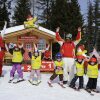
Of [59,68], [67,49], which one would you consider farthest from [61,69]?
[67,49]

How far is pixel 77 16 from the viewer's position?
45375 millimetres

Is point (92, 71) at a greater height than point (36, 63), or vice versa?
point (36, 63)

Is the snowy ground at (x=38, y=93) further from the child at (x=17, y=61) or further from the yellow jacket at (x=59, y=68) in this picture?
the yellow jacket at (x=59, y=68)

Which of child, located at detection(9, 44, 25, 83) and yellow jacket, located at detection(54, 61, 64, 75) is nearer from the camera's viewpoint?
yellow jacket, located at detection(54, 61, 64, 75)

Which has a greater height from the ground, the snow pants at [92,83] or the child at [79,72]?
the child at [79,72]

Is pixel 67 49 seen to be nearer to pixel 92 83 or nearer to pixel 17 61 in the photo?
pixel 92 83

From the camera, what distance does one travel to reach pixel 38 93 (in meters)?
12.2

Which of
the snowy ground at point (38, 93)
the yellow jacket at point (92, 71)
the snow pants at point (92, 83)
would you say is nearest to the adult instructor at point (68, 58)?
the snowy ground at point (38, 93)

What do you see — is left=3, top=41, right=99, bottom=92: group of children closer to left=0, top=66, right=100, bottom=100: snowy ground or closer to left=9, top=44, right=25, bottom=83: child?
left=9, top=44, right=25, bottom=83: child

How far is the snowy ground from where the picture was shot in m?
11.7

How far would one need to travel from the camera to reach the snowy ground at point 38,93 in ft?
38.3

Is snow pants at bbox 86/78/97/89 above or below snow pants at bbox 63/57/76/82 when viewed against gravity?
below

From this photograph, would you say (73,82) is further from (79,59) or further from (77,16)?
(77,16)

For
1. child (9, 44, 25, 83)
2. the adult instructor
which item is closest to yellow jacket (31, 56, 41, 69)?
child (9, 44, 25, 83)
